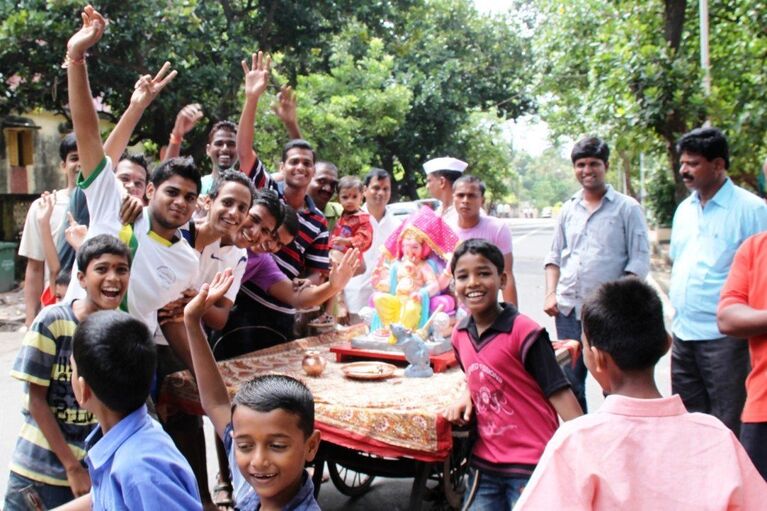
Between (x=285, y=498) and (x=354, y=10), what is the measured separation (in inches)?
566

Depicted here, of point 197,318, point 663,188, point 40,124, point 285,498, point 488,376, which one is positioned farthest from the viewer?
point 663,188

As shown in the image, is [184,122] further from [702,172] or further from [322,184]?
[702,172]

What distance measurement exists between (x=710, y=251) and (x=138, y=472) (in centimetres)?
309

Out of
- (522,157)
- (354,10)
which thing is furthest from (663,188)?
(522,157)

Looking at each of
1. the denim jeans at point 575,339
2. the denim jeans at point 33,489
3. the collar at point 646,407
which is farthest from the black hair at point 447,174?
the collar at point 646,407

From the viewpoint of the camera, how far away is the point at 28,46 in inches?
456

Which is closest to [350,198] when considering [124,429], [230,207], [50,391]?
[230,207]

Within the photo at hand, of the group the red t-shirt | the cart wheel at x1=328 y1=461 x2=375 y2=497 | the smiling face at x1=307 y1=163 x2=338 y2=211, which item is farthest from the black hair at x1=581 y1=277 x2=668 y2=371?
the smiling face at x1=307 y1=163 x2=338 y2=211

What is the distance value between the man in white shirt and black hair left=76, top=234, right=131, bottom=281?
3.35 metres

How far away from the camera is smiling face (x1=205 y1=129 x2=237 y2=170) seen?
17.1 ft

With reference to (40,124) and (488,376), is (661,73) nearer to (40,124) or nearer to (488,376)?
(488,376)

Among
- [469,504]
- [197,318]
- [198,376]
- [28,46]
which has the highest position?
[28,46]

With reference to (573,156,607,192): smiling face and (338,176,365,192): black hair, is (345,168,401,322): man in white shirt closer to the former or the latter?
(338,176,365,192): black hair

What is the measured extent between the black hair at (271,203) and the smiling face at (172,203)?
0.66 metres
